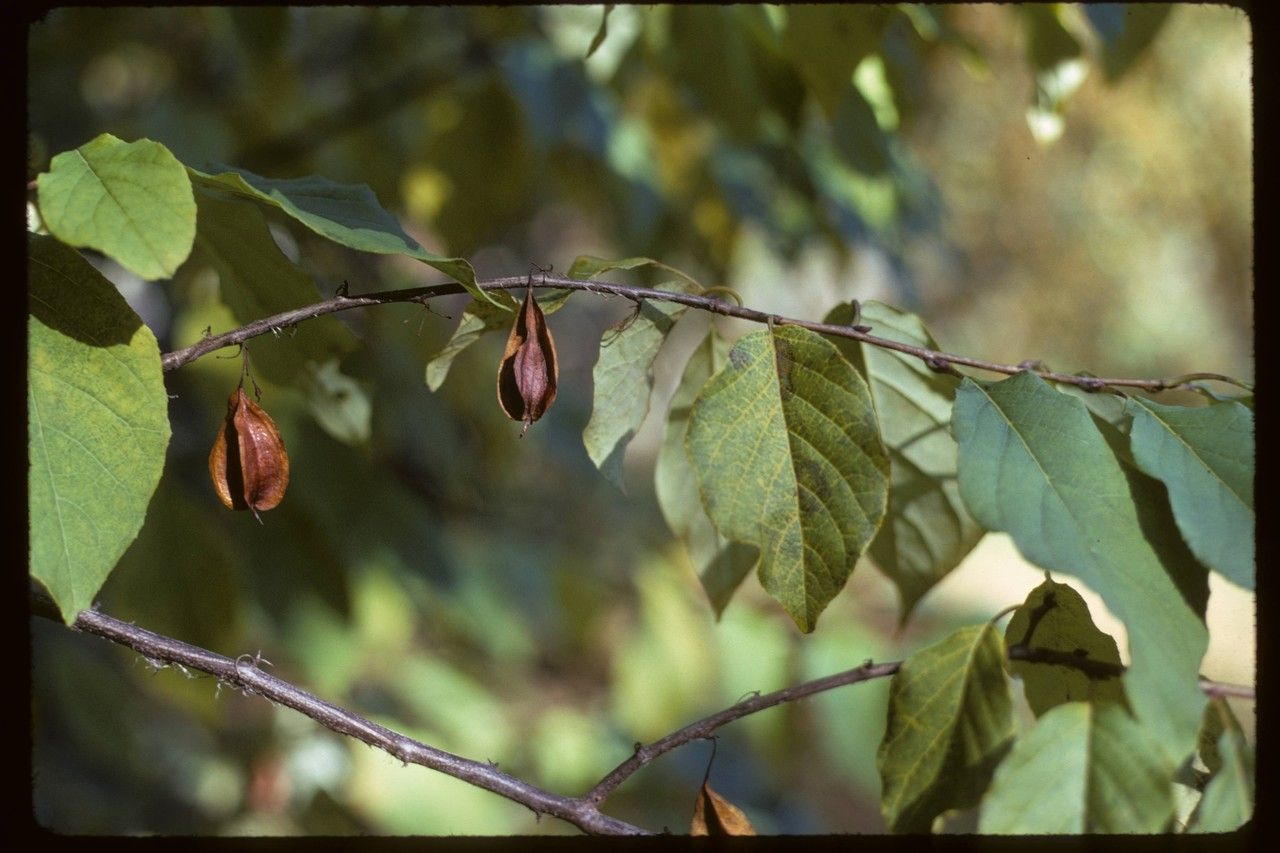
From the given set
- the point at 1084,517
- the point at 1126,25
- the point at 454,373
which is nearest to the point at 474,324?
the point at 1084,517

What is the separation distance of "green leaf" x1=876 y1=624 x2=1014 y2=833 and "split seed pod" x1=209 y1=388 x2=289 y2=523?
0.28 m

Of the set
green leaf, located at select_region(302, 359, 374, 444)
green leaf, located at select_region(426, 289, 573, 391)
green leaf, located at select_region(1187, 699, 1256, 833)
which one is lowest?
green leaf, located at select_region(1187, 699, 1256, 833)

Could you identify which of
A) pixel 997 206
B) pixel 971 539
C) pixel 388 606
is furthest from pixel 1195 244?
pixel 971 539

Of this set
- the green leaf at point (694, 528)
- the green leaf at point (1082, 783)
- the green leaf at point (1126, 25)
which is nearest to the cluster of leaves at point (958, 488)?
the green leaf at point (1082, 783)

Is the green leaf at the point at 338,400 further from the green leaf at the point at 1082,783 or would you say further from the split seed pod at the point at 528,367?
the green leaf at the point at 1082,783

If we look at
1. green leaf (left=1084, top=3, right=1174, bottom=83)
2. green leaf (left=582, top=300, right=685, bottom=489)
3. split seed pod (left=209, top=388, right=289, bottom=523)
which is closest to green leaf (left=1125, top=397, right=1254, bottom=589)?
green leaf (left=582, top=300, right=685, bottom=489)

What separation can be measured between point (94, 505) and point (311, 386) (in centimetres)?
21

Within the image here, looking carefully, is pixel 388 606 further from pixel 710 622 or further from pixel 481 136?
pixel 710 622

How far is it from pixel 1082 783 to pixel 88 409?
401 mm

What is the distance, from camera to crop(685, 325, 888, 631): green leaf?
0.39 meters

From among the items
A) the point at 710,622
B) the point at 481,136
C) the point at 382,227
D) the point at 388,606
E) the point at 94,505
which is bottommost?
the point at 94,505

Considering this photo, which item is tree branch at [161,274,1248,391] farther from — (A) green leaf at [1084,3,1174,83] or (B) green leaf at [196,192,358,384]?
(A) green leaf at [1084,3,1174,83]

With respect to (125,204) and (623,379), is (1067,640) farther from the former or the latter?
(125,204)

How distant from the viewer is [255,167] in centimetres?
141
